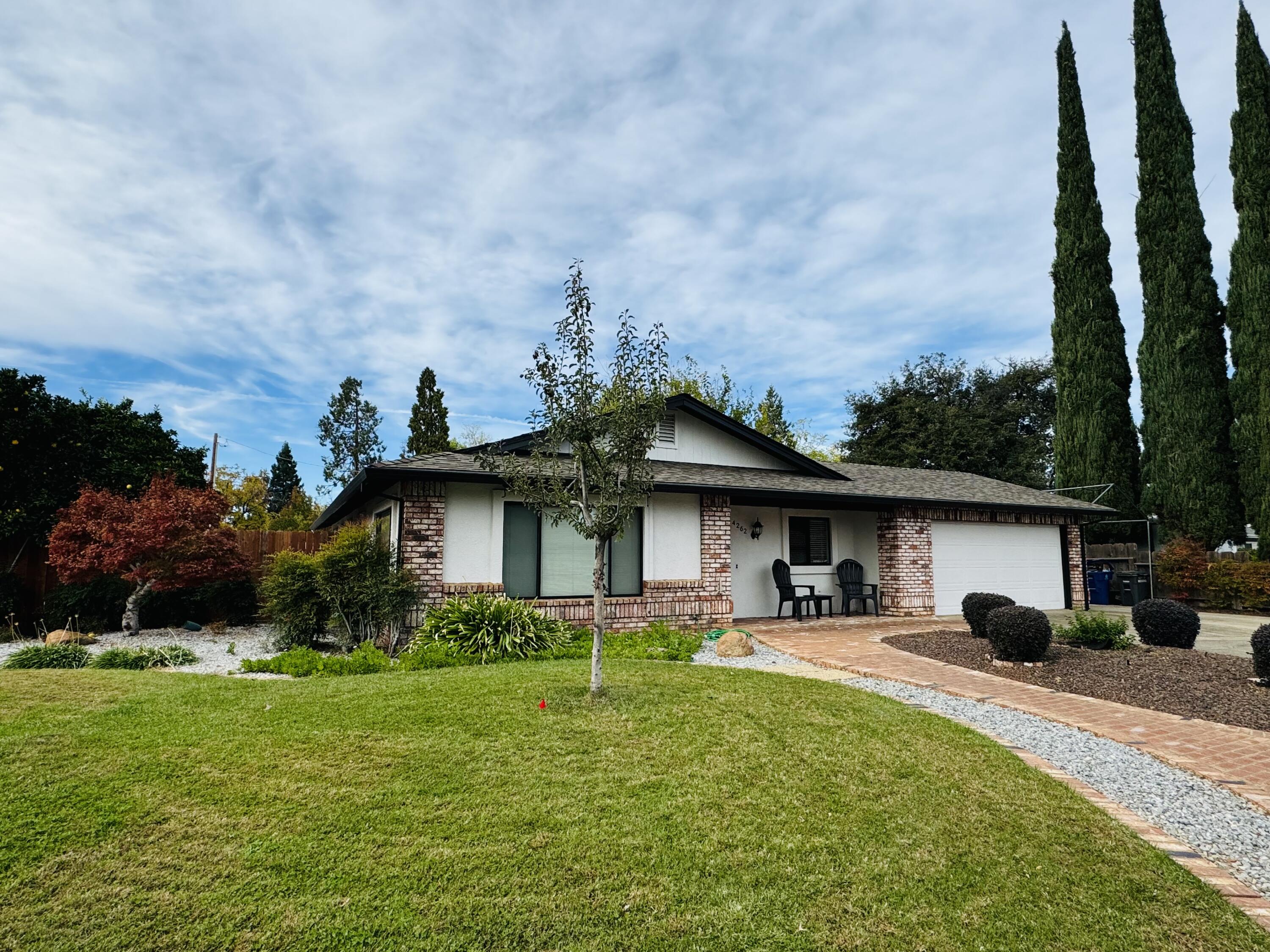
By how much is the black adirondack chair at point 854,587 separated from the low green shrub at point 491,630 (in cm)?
694

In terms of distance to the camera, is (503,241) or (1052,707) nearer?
(1052,707)

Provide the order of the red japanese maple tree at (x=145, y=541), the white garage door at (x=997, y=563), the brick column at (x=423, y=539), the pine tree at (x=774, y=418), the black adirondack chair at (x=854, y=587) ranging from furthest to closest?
the pine tree at (x=774, y=418) < the white garage door at (x=997, y=563) < the black adirondack chair at (x=854, y=587) < the red japanese maple tree at (x=145, y=541) < the brick column at (x=423, y=539)

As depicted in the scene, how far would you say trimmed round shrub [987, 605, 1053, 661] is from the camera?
7785mm

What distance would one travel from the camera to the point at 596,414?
5.54 m

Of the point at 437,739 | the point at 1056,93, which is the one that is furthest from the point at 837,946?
the point at 1056,93

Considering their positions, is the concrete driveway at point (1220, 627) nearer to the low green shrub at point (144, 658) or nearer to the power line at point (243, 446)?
the low green shrub at point (144, 658)

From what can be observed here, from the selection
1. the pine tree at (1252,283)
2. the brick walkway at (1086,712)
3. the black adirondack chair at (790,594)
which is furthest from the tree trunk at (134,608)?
the pine tree at (1252,283)

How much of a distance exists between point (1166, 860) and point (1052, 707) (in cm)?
312

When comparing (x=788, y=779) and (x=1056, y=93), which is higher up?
(x=1056, y=93)

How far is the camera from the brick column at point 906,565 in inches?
521

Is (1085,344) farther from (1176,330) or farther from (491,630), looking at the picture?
(491,630)

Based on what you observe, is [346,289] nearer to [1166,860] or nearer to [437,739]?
[437,739]

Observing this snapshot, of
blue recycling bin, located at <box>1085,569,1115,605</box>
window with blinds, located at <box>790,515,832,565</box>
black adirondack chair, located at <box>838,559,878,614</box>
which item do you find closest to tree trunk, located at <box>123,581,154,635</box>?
window with blinds, located at <box>790,515,832,565</box>

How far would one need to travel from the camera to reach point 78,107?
338 inches
